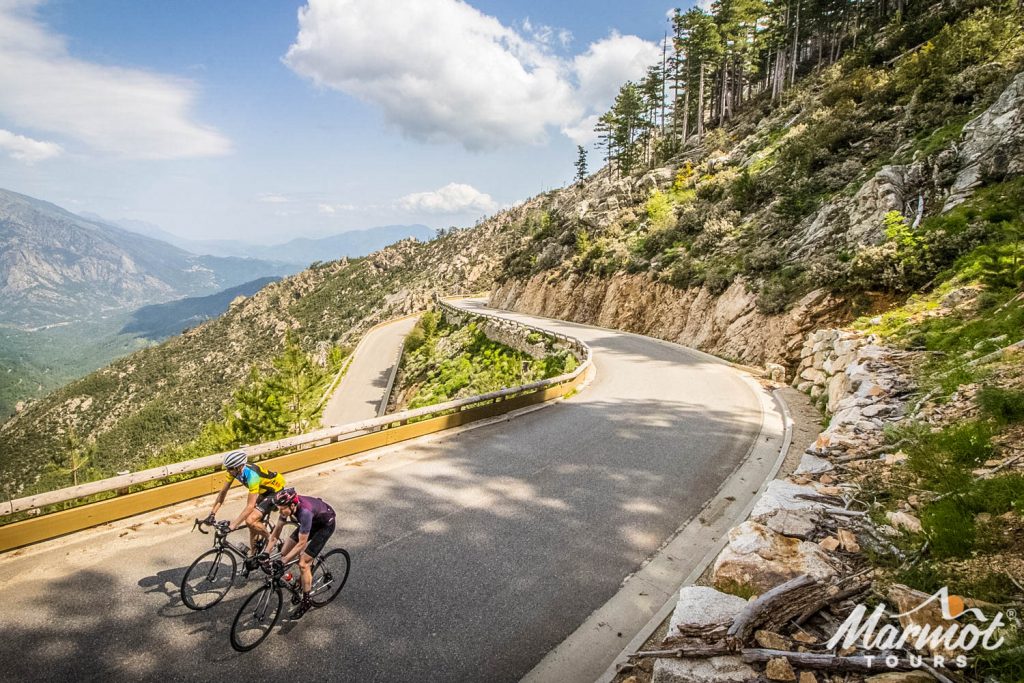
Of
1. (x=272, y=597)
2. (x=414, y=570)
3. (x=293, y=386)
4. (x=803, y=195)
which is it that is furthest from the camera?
(x=293, y=386)

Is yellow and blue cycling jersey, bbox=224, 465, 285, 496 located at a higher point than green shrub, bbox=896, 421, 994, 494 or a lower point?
lower

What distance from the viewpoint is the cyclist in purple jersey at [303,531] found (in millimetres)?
5309

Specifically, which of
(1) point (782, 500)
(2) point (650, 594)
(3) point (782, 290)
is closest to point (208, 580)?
(2) point (650, 594)

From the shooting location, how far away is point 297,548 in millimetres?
5398

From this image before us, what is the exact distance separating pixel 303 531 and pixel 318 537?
12.2 inches

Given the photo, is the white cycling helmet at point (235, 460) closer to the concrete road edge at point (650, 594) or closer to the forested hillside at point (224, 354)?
the concrete road edge at point (650, 594)

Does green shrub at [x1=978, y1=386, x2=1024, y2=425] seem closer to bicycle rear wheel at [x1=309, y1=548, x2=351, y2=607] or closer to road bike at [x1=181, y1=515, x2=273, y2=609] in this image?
bicycle rear wheel at [x1=309, y1=548, x2=351, y2=607]

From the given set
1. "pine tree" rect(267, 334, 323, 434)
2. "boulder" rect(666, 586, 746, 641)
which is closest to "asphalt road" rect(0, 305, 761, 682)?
"boulder" rect(666, 586, 746, 641)

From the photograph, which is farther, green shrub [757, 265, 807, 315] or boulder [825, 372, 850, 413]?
green shrub [757, 265, 807, 315]

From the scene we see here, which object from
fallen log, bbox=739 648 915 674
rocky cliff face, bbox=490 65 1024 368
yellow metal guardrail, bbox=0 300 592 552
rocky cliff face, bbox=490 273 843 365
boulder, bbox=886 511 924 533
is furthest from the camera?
rocky cliff face, bbox=490 273 843 365

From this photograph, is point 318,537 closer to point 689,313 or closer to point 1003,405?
point 1003,405

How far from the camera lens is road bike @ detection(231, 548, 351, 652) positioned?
4868 millimetres

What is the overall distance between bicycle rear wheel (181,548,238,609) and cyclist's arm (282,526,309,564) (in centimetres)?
85

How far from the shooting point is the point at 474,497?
320 inches
